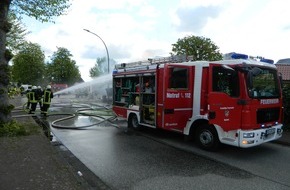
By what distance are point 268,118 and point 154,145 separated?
3176 mm

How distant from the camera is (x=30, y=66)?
5497 cm

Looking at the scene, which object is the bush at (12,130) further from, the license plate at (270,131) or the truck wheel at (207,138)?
the license plate at (270,131)

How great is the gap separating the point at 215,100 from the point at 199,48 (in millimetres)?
29884

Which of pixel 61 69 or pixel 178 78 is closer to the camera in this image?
pixel 178 78

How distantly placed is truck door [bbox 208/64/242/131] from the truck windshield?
0.37m

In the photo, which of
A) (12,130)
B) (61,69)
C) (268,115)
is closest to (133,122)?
(12,130)

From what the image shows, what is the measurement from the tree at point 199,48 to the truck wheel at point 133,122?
25.9 metres

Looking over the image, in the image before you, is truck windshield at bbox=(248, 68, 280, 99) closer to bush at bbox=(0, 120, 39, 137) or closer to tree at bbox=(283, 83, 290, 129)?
tree at bbox=(283, 83, 290, 129)

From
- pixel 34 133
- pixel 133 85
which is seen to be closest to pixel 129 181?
pixel 34 133

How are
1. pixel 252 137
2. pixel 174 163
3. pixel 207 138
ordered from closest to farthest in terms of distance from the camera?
pixel 174 163, pixel 252 137, pixel 207 138

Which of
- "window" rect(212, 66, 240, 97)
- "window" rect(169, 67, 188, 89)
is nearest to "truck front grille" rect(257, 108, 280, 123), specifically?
"window" rect(212, 66, 240, 97)

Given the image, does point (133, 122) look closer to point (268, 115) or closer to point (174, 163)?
point (174, 163)

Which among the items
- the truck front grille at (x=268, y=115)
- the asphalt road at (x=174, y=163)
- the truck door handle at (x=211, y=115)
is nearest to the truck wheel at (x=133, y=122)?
the asphalt road at (x=174, y=163)

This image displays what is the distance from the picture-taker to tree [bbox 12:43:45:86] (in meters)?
54.2
